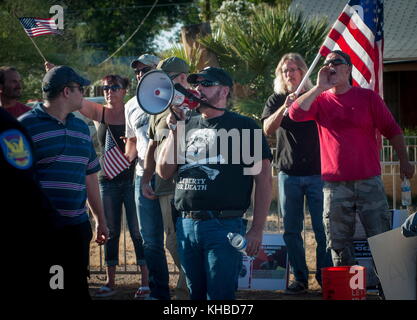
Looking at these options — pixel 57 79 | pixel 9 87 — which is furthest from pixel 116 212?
pixel 57 79

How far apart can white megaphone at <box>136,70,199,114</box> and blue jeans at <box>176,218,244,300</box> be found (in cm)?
73

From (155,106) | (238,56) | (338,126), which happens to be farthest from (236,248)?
(238,56)

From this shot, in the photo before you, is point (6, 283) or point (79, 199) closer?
point (6, 283)

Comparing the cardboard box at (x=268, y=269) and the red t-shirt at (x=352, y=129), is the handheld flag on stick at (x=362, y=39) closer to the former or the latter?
the red t-shirt at (x=352, y=129)

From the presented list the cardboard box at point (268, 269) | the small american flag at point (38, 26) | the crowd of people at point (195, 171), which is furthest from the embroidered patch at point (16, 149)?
the small american flag at point (38, 26)

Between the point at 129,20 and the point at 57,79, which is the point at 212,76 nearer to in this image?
the point at 57,79

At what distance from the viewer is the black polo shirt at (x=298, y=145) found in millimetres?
6621

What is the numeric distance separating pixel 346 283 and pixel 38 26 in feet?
14.5

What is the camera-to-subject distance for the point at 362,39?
6688 mm

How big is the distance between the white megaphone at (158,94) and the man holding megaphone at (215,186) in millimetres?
84

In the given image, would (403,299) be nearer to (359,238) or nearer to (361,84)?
(359,238)

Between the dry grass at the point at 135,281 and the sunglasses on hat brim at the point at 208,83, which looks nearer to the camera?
the sunglasses on hat brim at the point at 208,83

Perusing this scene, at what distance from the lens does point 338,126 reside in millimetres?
5848

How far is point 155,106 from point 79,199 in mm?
822
